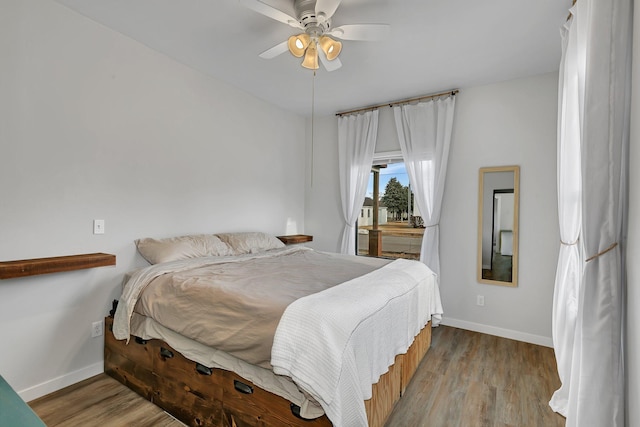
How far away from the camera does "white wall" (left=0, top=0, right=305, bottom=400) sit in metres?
2.01

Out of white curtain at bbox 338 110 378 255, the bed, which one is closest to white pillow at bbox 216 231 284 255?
the bed

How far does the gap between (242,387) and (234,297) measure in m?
0.47

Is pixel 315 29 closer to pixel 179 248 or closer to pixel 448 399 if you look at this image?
pixel 179 248

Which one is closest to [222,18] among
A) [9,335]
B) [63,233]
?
[63,233]

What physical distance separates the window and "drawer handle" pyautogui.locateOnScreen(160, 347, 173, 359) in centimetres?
294

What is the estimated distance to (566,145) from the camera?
217 cm

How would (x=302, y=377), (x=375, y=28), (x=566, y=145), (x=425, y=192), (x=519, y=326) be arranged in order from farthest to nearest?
(x=425, y=192), (x=519, y=326), (x=566, y=145), (x=375, y=28), (x=302, y=377)

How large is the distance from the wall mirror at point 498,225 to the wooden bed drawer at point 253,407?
270cm

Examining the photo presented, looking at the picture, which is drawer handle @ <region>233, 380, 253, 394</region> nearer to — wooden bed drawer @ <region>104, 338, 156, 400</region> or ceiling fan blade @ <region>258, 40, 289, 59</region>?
wooden bed drawer @ <region>104, 338, 156, 400</region>

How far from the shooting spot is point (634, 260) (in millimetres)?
1049

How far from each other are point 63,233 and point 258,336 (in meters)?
1.75

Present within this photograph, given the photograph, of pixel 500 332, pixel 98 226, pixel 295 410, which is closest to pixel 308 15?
pixel 98 226

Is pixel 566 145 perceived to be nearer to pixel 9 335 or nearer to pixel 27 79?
pixel 27 79

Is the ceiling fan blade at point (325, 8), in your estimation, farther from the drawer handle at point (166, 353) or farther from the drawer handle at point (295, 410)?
the drawer handle at point (166, 353)
